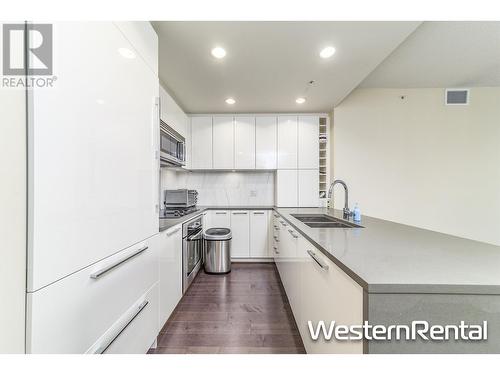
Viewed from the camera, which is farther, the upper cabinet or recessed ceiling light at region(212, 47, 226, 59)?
the upper cabinet

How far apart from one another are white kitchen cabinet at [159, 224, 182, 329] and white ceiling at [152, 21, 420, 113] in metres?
1.62

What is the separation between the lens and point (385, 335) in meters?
0.69

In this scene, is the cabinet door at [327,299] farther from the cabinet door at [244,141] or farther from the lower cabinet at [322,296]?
the cabinet door at [244,141]

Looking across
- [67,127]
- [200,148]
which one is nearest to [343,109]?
[200,148]

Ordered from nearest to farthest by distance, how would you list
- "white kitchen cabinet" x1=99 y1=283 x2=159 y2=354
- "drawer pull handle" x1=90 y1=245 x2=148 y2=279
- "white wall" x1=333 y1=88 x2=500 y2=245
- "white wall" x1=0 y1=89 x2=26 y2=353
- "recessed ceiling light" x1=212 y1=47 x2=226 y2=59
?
"white wall" x1=0 y1=89 x2=26 y2=353 → "drawer pull handle" x1=90 y1=245 x2=148 y2=279 → "white kitchen cabinet" x1=99 y1=283 x2=159 y2=354 → "recessed ceiling light" x1=212 y1=47 x2=226 y2=59 → "white wall" x1=333 y1=88 x2=500 y2=245

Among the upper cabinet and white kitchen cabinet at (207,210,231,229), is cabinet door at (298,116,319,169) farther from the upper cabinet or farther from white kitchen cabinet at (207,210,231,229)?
the upper cabinet

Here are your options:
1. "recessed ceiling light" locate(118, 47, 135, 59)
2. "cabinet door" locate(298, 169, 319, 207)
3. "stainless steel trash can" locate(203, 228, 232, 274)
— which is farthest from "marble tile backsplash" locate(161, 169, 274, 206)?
"recessed ceiling light" locate(118, 47, 135, 59)

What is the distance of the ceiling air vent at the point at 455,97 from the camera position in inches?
127

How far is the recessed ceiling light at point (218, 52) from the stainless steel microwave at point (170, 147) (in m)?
0.88

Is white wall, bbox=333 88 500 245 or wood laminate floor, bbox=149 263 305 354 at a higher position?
white wall, bbox=333 88 500 245

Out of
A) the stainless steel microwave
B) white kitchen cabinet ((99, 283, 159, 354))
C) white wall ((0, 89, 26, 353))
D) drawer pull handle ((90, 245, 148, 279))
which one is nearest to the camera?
white wall ((0, 89, 26, 353))

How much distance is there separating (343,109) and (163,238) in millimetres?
3210

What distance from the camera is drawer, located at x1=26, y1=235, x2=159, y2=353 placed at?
705 millimetres

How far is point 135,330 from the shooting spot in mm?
1267
